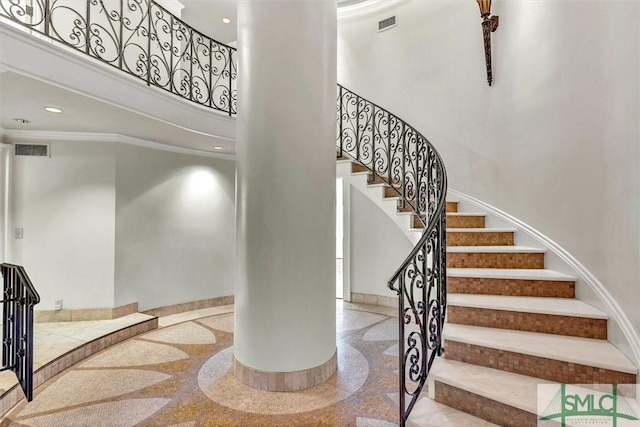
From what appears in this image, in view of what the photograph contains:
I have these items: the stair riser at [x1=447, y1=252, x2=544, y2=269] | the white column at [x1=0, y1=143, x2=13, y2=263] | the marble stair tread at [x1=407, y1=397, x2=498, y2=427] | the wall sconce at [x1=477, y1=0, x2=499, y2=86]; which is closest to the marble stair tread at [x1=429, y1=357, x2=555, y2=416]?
the marble stair tread at [x1=407, y1=397, x2=498, y2=427]

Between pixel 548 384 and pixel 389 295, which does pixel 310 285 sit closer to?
pixel 548 384

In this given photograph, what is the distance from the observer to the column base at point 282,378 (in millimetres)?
2650

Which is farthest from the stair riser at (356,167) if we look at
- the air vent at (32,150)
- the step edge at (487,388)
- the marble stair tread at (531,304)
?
the air vent at (32,150)

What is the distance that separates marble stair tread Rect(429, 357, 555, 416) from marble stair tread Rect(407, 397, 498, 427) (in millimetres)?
123

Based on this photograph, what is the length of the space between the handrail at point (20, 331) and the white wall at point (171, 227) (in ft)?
5.55

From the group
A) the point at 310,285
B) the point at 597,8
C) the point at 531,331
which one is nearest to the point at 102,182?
the point at 310,285

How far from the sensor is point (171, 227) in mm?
4891

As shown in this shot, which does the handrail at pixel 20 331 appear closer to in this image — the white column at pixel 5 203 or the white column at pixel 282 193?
the white column at pixel 282 193

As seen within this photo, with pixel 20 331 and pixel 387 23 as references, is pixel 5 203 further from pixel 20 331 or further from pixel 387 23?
pixel 387 23

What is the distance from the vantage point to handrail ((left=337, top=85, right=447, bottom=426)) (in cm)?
198

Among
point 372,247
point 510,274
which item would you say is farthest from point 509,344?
point 372,247

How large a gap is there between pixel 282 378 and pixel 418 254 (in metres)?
1.47

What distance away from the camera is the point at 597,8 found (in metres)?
2.27

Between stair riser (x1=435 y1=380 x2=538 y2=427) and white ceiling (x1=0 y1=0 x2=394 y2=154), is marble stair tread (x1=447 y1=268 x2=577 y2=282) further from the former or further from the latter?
white ceiling (x1=0 y1=0 x2=394 y2=154)
